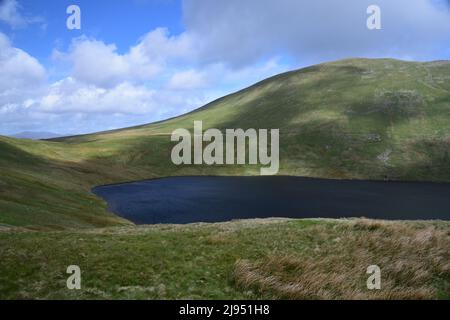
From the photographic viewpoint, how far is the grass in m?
20.3

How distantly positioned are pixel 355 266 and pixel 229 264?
8151 millimetres

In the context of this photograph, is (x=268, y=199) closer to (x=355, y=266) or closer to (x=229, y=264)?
(x=355, y=266)

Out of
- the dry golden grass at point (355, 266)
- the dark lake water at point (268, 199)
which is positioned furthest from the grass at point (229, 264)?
the dark lake water at point (268, 199)

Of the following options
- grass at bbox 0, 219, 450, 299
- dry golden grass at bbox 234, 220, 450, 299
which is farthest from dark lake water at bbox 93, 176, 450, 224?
dry golden grass at bbox 234, 220, 450, 299

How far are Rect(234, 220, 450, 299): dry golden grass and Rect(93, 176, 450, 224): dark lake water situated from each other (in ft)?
184

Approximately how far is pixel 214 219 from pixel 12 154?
264ft

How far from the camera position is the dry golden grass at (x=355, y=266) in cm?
2152

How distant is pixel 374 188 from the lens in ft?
454

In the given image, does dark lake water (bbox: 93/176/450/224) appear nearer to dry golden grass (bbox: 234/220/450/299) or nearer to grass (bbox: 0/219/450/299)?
grass (bbox: 0/219/450/299)

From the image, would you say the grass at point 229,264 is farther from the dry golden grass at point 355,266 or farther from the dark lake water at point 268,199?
the dark lake water at point 268,199

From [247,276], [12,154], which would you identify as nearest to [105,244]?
[247,276]

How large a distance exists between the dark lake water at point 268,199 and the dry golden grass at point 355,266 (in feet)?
184

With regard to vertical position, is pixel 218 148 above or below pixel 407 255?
above

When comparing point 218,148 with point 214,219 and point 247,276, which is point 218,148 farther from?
point 247,276
